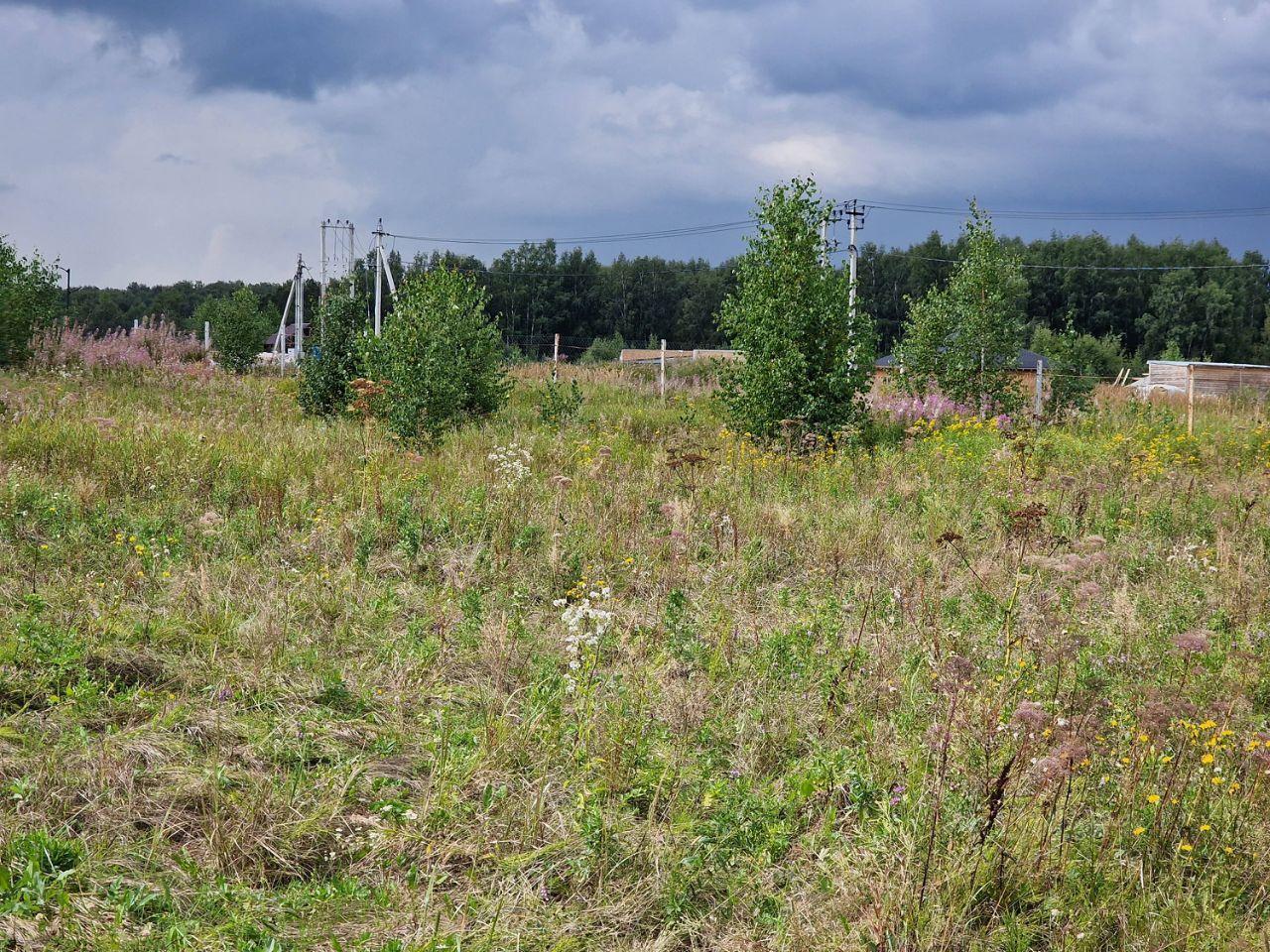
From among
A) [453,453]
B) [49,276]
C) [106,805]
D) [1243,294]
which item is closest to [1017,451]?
[453,453]

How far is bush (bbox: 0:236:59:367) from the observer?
1678cm

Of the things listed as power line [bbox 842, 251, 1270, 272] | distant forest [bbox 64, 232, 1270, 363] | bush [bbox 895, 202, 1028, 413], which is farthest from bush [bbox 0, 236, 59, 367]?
power line [bbox 842, 251, 1270, 272]

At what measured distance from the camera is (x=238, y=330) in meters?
32.0

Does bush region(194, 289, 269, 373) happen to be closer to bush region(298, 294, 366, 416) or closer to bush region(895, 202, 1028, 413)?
bush region(298, 294, 366, 416)

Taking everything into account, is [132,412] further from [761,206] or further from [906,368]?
[906,368]

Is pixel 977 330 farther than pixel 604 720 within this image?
Yes

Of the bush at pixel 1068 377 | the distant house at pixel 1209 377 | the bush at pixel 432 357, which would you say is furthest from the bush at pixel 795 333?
the distant house at pixel 1209 377

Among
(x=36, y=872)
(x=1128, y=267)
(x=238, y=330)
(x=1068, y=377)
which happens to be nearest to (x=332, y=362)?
(x=1068, y=377)

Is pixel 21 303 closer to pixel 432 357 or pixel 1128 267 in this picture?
pixel 432 357

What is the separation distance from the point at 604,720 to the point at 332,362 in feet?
45.8

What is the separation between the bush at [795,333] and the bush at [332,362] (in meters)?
6.96

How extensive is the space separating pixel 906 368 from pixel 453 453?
10.9 m

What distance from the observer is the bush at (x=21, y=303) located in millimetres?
16781

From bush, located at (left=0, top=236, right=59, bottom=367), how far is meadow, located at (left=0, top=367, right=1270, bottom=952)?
1066 centimetres
